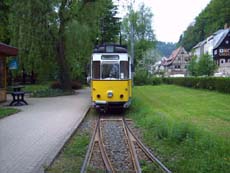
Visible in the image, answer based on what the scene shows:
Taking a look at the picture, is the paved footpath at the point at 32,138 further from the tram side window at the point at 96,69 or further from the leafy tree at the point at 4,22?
the leafy tree at the point at 4,22

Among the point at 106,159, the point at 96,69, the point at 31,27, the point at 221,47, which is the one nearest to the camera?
the point at 106,159

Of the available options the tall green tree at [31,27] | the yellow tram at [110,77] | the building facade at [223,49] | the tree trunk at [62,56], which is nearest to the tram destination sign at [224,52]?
the building facade at [223,49]

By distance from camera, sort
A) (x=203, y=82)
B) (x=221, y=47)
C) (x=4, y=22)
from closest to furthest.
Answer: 1. (x=203, y=82)
2. (x=4, y=22)
3. (x=221, y=47)

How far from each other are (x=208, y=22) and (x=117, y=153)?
117 metres

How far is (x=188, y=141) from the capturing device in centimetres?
1038

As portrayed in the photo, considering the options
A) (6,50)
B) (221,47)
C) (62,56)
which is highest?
(221,47)

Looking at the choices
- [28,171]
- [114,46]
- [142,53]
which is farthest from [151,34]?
[28,171]

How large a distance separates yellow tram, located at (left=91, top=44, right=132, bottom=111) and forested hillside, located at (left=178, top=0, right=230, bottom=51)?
3617 inches

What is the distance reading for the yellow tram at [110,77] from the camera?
63.9 ft

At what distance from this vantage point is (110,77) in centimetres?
1977

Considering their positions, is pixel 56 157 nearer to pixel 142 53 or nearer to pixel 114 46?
pixel 114 46

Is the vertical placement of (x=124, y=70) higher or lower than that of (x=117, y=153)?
higher

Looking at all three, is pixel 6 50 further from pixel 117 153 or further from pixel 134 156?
pixel 134 156

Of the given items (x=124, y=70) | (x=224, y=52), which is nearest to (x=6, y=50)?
(x=124, y=70)
